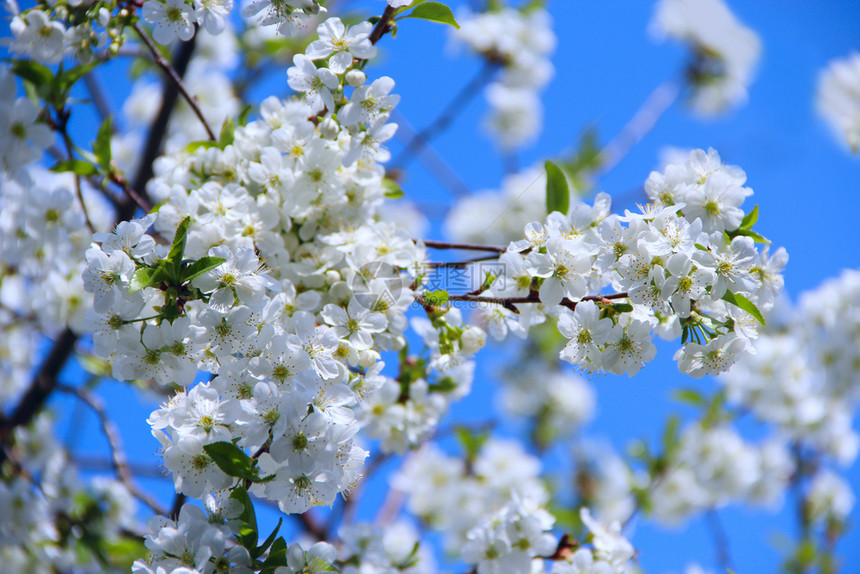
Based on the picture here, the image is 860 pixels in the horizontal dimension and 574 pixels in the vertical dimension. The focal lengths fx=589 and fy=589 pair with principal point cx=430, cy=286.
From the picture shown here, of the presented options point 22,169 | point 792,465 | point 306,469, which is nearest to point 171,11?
point 22,169

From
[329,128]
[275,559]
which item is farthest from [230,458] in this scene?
[329,128]

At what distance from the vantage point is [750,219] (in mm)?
1846

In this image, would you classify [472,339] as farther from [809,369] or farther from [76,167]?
[809,369]

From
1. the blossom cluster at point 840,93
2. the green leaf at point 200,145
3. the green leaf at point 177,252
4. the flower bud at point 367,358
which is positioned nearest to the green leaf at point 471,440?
the flower bud at point 367,358

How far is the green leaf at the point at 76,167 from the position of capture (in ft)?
7.63

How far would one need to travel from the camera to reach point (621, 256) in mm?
1639

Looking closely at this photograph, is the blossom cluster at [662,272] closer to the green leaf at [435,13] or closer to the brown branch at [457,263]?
the brown branch at [457,263]

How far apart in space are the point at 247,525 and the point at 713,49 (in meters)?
6.06

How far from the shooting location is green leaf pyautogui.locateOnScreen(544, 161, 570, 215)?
203cm

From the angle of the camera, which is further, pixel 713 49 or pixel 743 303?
pixel 713 49

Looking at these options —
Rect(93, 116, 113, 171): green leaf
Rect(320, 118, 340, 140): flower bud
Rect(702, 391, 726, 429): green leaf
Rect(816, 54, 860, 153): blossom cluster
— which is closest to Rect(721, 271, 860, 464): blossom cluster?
Rect(702, 391, 726, 429): green leaf

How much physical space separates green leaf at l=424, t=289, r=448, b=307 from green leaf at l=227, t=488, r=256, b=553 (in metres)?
0.78

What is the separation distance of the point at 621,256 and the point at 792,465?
4.97 meters

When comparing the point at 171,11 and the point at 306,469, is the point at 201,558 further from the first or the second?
the point at 171,11
